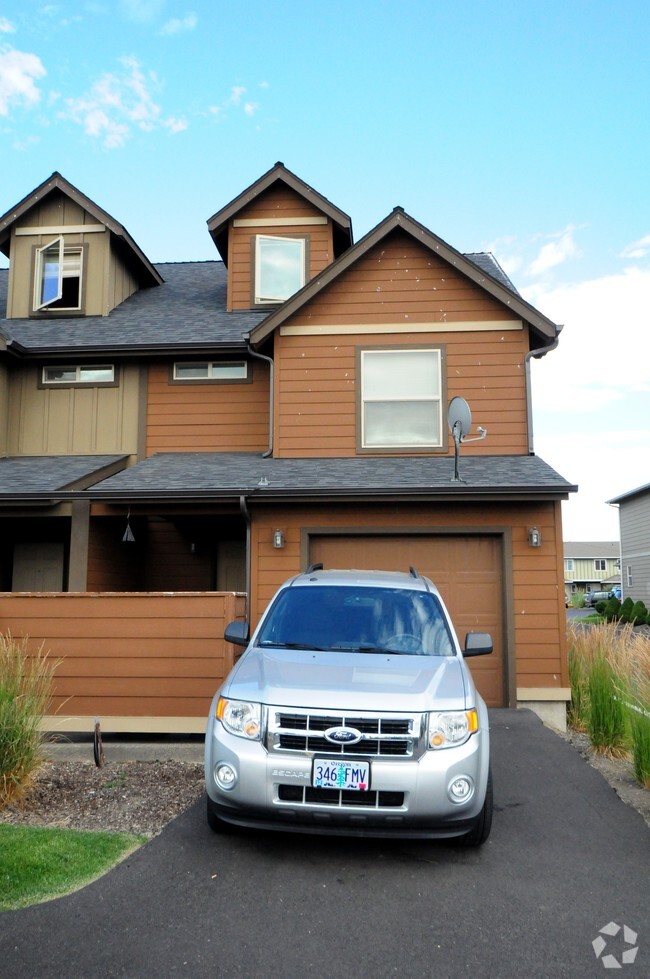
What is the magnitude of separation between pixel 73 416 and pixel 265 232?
475 centimetres

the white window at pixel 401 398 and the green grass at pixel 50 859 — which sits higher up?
the white window at pixel 401 398

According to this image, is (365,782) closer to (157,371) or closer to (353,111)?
(157,371)

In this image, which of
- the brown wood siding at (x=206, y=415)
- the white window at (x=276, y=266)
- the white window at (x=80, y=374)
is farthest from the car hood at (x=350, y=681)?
the white window at (x=276, y=266)

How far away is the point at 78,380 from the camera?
12.8 meters

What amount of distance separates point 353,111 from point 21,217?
20.7ft

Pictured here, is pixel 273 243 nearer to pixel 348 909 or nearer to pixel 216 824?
pixel 216 824

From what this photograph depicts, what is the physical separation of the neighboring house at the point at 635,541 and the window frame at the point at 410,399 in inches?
937

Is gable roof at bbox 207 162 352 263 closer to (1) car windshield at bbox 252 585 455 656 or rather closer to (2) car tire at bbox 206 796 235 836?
(1) car windshield at bbox 252 585 455 656

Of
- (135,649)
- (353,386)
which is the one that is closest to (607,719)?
(135,649)

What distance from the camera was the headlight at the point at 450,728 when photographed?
4441 millimetres

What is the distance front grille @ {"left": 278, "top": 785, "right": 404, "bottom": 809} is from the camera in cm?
433

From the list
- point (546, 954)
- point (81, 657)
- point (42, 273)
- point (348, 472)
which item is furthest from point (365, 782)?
point (42, 273)

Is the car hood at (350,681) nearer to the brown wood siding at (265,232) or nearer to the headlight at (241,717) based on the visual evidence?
the headlight at (241,717)

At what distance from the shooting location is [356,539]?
10180 millimetres
